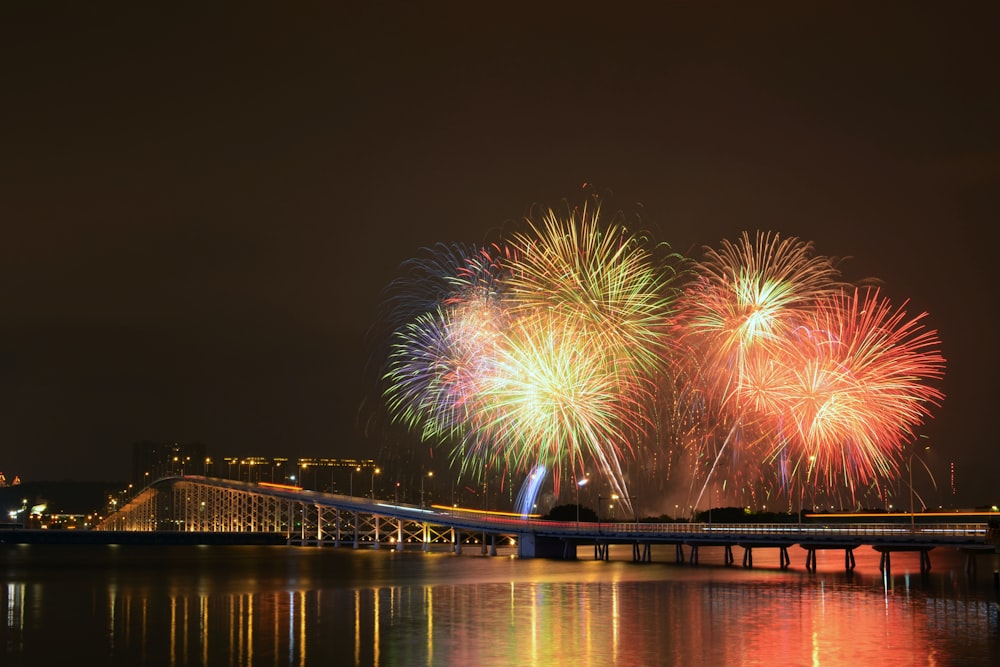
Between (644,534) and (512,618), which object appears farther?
(644,534)

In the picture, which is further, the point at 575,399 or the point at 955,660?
the point at 575,399

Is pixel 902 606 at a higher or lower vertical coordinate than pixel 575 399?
lower

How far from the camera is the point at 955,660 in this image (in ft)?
119

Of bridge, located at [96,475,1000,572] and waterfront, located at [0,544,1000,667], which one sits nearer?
waterfront, located at [0,544,1000,667]

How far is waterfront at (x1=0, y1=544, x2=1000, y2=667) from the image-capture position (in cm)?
3822

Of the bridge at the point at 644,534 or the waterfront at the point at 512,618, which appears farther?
the bridge at the point at 644,534

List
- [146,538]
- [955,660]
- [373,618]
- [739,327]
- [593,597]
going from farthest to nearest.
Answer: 1. [146,538]
2. [739,327]
3. [593,597]
4. [373,618]
5. [955,660]

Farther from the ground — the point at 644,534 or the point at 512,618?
the point at 644,534

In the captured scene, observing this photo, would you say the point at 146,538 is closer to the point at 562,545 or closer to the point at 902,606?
the point at 562,545

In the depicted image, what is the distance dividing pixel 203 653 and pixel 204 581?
38.2 meters

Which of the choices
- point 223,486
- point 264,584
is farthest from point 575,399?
point 223,486

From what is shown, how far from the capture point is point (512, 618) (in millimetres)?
48156

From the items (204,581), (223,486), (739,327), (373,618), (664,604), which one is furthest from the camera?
(223,486)

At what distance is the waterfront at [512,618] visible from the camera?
125ft
